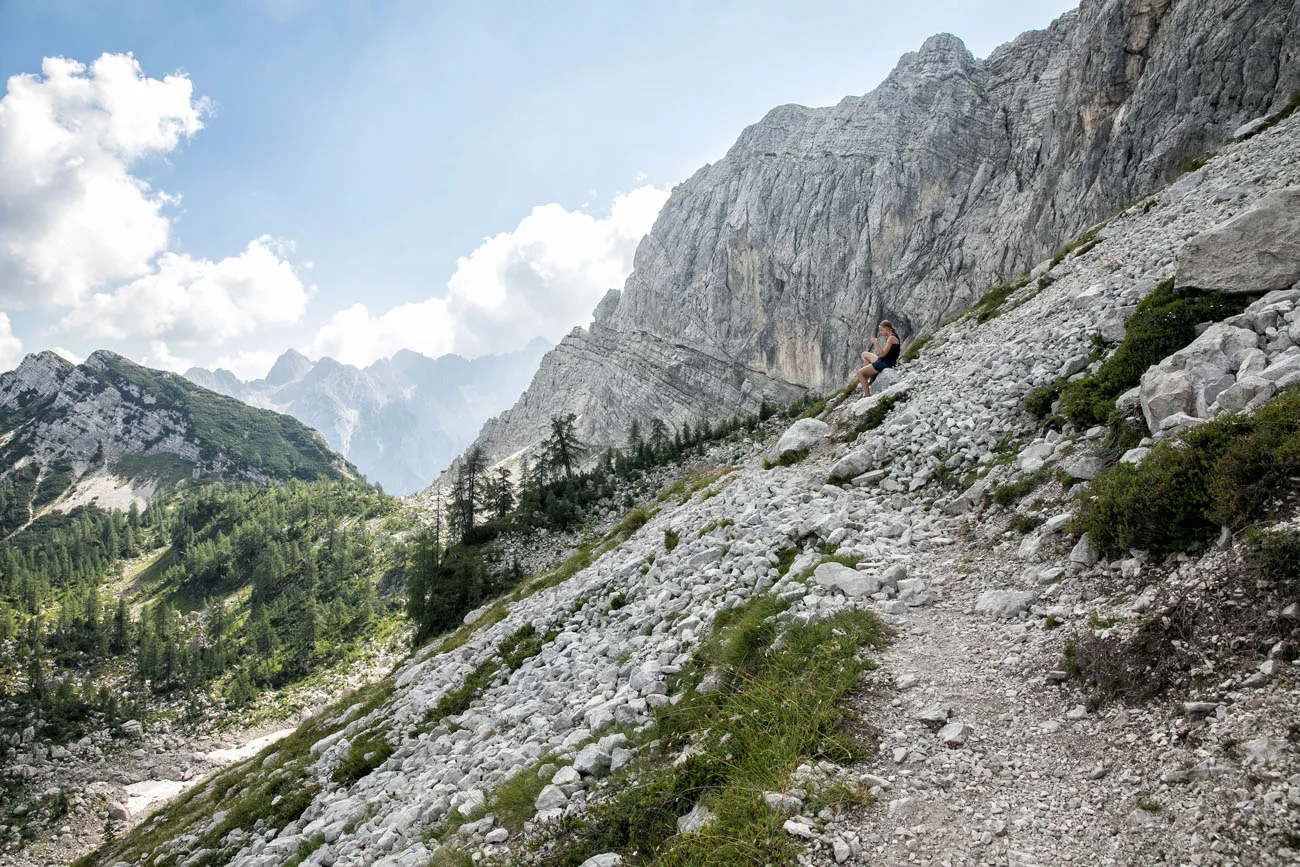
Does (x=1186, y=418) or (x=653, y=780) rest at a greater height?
(x=1186, y=418)

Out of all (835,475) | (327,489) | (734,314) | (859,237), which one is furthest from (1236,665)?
(327,489)

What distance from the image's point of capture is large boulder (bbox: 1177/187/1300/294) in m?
→ 11.3

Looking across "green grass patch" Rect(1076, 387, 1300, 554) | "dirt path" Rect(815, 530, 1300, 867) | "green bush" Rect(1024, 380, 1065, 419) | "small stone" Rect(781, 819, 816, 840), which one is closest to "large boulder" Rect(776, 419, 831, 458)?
"green bush" Rect(1024, 380, 1065, 419)

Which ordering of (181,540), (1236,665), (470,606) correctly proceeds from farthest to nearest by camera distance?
(181,540), (470,606), (1236,665)

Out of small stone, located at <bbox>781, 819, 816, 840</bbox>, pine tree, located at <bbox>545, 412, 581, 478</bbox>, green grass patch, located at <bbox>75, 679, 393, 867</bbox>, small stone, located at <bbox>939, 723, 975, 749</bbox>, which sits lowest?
green grass patch, located at <bbox>75, 679, 393, 867</bbox>

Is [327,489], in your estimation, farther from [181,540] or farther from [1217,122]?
[1217,122]

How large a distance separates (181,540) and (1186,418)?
22681 cm

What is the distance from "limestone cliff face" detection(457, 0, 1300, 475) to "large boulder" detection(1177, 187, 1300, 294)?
82002 millimetres

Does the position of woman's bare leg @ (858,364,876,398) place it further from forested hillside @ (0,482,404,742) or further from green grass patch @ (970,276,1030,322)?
forested hillside @ (0,482,404,742)

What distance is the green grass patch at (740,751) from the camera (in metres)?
5.60

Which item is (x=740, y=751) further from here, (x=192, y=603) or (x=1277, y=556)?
(x=192, y=603)

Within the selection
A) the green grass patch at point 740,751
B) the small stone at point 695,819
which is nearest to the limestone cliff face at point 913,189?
the green grass patch at point 740,751

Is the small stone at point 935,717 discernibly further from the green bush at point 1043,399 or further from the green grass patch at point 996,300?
the green grass patch at point 996,300

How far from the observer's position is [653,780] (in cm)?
707
